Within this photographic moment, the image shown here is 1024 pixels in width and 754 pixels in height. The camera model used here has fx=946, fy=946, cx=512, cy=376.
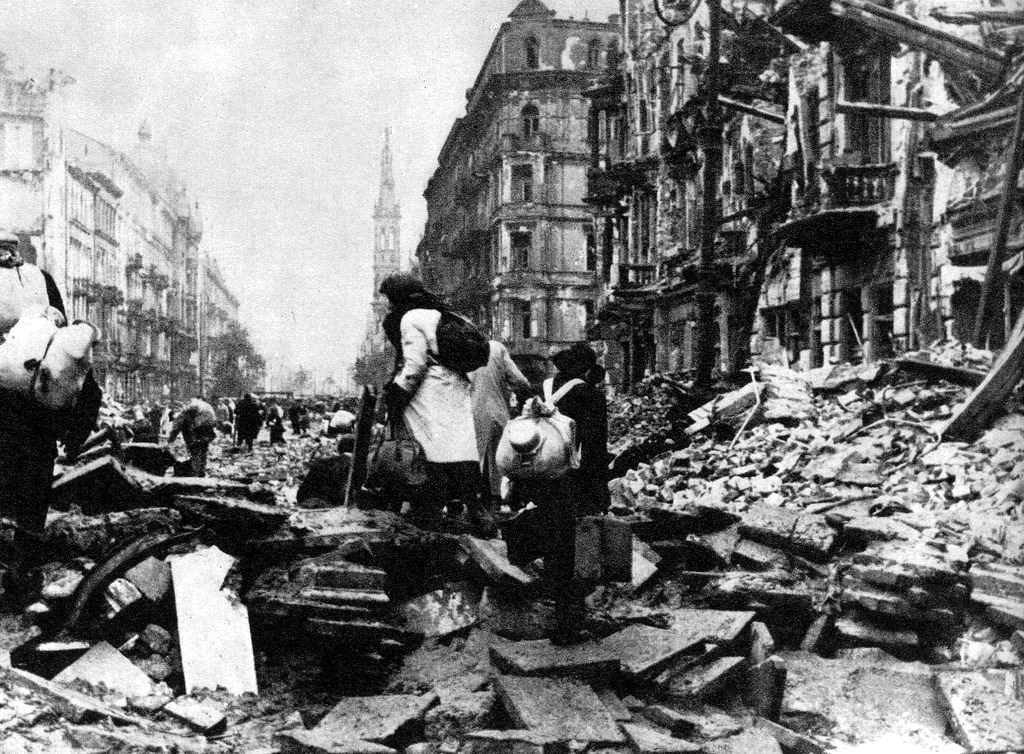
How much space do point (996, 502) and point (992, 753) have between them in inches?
145

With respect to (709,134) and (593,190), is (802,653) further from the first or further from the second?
(593,190)

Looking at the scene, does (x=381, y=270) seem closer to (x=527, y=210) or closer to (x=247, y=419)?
(x=527, y=210)

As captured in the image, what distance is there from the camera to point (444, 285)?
3916 centimetres

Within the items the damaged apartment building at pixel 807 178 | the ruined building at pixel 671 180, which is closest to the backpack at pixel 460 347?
the damaged apartment building at pixel 807 178

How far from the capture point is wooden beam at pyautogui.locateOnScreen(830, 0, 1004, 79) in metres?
8.91

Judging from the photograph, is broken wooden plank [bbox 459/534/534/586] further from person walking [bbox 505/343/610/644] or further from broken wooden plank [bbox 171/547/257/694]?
broken wooden plank [bbox 171/547/257/694]

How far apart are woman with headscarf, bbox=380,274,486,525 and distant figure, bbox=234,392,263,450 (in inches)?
688

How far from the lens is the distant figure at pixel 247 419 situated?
76.2ft

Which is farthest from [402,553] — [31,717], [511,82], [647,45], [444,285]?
[444,285]

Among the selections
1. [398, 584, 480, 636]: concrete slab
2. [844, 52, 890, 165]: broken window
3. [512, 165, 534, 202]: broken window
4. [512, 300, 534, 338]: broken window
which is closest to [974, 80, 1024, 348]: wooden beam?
[398, 584, 480, 636]: concrete slab

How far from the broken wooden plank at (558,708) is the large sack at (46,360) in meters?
2.90

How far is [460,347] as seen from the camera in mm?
6516

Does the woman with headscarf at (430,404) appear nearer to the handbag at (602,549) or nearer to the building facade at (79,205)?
the handbag at (602,549)

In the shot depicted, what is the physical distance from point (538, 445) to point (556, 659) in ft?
3.63
